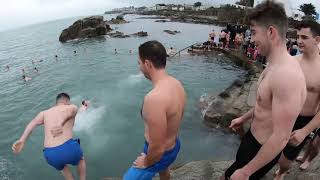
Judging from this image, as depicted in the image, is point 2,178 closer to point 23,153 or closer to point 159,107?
point 23,153

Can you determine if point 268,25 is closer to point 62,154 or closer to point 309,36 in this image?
point 309,36

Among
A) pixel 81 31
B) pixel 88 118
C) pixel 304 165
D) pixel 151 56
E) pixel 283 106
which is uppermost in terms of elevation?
pixel 151 56

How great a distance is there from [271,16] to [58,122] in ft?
12.7

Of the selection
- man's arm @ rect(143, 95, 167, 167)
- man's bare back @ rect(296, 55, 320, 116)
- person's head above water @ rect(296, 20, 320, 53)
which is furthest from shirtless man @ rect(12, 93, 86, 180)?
person's head above water @ rect(296, 20, 320, 53)

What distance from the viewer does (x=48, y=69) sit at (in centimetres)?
3067

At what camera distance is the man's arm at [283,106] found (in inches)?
86.3

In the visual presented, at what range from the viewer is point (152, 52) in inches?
119

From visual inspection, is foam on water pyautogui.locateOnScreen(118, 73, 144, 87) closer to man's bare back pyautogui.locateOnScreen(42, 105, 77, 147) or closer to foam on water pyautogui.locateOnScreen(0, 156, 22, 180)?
foam on water pyautogui.locateOnScreen(0, 156, 22, 180)

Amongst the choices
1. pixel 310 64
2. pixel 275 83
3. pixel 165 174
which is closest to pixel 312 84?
pixel 310 64

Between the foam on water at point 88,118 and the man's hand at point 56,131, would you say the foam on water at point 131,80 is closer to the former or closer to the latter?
the foam on water at point 88,118

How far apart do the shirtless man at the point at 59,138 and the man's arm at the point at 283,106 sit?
11.4ft

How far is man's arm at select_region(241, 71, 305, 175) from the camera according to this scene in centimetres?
219

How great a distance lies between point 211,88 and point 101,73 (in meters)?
11.5

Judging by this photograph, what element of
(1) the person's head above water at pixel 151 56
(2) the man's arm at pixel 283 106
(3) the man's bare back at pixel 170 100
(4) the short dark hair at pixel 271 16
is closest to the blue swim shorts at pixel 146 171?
(3) the man's bare back at pixel 170 100
